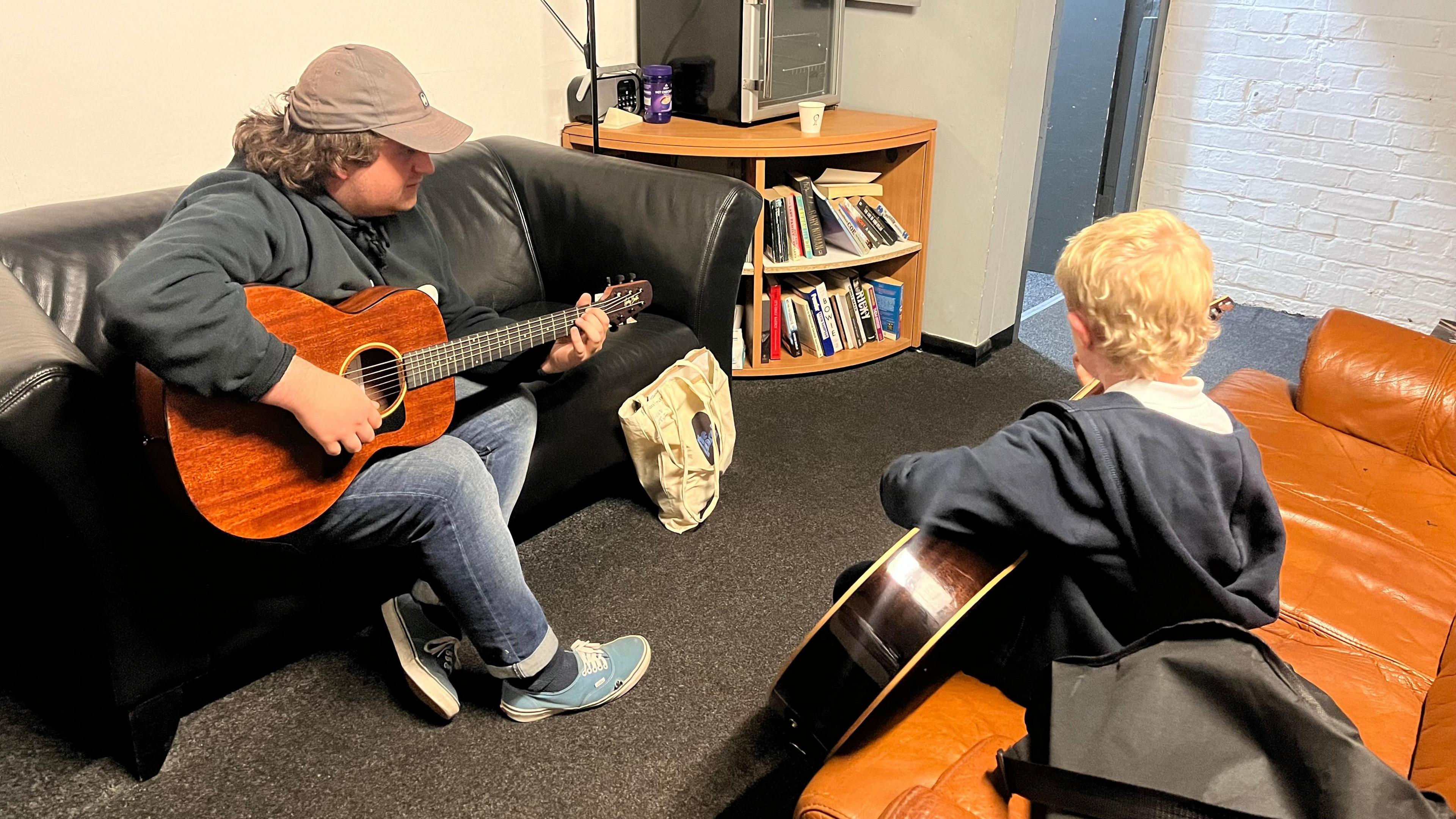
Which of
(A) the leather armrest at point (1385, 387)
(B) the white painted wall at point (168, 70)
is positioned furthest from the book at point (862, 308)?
(A) the leather armrest at point (1385, 387)

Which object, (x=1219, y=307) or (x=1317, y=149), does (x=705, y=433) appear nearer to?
(x=1219, y=307)

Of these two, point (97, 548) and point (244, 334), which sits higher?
point (244, 334)

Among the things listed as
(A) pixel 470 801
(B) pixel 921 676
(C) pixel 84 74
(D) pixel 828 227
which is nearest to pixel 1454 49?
(D) pixel 828 227

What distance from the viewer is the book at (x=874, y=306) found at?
313 centimetres

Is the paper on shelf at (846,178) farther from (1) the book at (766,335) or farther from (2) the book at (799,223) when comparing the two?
(1) the book at (766,335)

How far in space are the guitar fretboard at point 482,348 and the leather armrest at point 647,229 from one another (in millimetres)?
504

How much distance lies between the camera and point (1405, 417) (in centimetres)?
167

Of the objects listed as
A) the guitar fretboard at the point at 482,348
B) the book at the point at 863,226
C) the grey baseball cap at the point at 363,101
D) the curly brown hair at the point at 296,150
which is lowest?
the book at the point at 863,226

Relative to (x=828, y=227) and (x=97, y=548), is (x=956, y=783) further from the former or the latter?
(x=828, y=227)

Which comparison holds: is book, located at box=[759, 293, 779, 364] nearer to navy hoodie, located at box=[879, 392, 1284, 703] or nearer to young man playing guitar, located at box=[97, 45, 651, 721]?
young man playing guitar, located at box=[97, 45, 651, 721]

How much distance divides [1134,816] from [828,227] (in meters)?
2.37

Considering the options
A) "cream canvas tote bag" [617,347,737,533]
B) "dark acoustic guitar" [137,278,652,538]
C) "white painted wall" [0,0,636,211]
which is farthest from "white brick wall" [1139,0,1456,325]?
"dark acoustic guitar" [137,278,652,538]

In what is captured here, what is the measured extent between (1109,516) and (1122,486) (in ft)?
0.13

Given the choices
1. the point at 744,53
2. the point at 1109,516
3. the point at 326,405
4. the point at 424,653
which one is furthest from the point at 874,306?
the point at 1109,516
